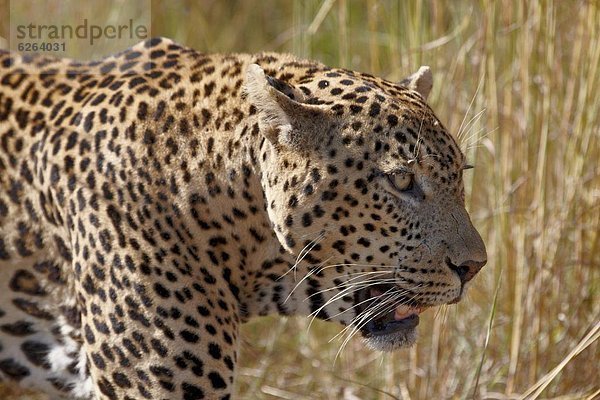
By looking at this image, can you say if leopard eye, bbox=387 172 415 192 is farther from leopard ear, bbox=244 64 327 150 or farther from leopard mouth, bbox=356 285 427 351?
leopard mouth, bbox=356 285 427 351

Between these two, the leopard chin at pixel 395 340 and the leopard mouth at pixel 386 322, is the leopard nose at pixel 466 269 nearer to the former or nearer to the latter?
the leopard mouth at pixel 386 322

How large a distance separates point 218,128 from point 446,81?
2148mm

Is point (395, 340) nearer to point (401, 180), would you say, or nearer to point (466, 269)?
point (466, 269)

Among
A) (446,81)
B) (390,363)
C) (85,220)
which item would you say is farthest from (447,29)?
(85,220)

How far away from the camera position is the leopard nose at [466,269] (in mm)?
4004

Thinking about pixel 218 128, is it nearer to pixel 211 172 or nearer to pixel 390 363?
pixel 211 172

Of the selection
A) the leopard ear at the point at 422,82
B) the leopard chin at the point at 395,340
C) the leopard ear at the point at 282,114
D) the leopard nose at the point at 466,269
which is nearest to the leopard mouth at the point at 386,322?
the leopard chin at the point at 395,340

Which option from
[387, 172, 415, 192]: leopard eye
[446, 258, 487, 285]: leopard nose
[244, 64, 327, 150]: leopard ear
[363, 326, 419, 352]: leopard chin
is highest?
[244, 64, 327, 150]: leopard ear

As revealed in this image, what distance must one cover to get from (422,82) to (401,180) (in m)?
0.74

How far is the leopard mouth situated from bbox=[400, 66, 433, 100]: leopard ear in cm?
87

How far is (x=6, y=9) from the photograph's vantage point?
7.48 metres

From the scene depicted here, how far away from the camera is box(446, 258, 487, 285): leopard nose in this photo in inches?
158

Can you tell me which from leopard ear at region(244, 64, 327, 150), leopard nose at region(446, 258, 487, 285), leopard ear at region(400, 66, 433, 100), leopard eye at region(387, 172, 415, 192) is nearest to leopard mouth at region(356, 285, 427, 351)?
leopard nose at region(446, 258, 487, 285)

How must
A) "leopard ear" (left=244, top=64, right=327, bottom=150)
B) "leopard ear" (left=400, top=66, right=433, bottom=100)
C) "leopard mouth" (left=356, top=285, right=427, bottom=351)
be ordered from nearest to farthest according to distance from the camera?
"leopard ear" (left=244, top=64, right=327, bottom=150)
"leopard mouth" (left=356, top=285, right=427, bottom=351)
"leopard ear" (left=400, top=66, right=433, bottom=100)
